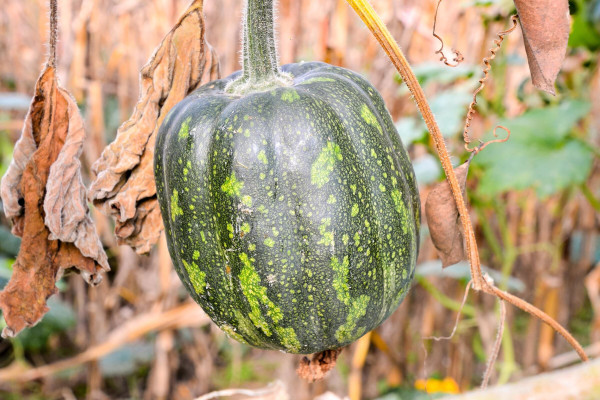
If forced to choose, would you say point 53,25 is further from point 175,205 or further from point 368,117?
point 368,117

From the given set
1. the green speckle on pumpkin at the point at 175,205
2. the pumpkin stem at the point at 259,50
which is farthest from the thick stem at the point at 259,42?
the green speckle on pumpkin at the point at 175,205

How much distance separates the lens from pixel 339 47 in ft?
8.56

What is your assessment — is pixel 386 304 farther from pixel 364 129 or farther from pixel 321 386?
pixel 321 386

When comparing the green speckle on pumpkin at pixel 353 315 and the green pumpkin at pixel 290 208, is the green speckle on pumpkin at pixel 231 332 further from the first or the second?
the green speckle on pumpkin at pixel 353 315

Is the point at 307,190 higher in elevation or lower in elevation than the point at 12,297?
higher

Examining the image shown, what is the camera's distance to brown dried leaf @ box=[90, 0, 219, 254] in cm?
117

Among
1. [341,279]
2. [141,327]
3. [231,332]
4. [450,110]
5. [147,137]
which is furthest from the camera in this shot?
[141,327]

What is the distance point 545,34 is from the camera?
0.86 meters

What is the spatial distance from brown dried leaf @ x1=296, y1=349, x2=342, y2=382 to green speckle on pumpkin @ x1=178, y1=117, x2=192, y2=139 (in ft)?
1.54

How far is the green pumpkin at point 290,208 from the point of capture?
942 millimetres

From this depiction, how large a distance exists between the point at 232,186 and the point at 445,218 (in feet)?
1.28

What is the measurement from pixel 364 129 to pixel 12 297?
76cm

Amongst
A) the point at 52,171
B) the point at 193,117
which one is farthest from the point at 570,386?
the point at 52,171

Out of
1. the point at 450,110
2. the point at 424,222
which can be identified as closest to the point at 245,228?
the point at 450,110
